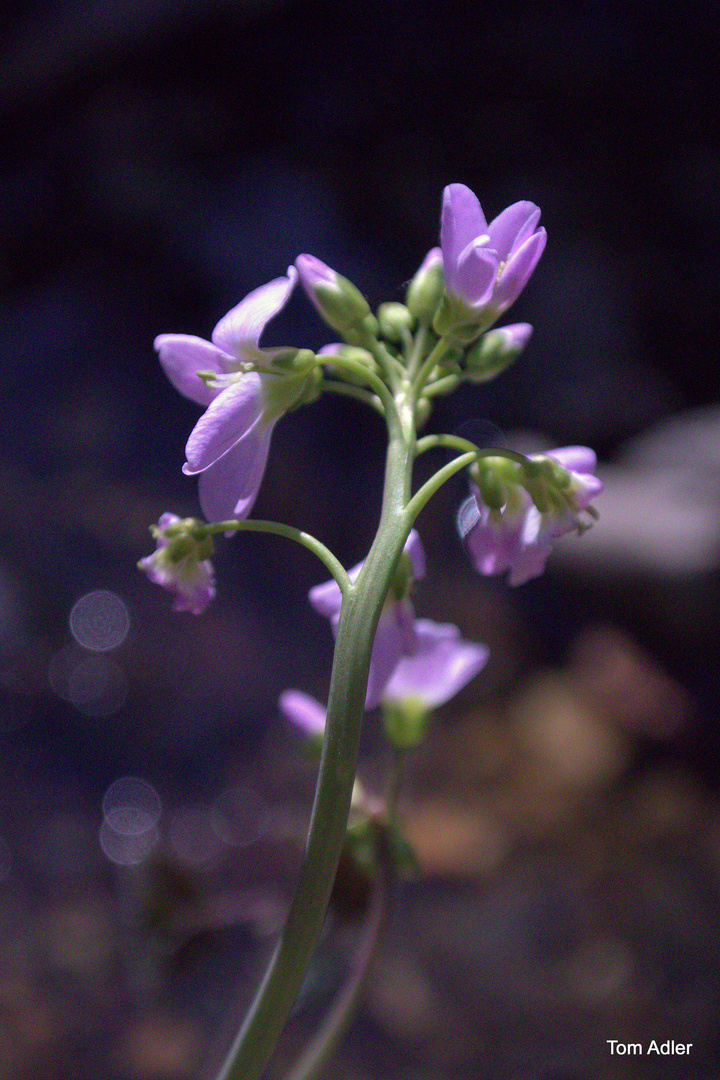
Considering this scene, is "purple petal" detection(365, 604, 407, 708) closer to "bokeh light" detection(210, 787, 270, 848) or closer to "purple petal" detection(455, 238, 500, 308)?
"purple petal" detection(455, 238, 500, 308)

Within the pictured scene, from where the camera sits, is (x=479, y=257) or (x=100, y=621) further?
(x=100, y=621)

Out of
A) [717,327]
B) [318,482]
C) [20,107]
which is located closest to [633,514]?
[318,482]

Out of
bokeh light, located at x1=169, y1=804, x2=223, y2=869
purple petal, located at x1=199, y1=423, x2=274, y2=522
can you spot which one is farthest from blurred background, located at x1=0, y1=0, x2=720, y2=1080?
purple petal, located at x1=199, y1=423, x2=274, y2=522

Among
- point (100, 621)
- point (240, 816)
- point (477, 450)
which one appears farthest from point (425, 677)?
point (100, 621)

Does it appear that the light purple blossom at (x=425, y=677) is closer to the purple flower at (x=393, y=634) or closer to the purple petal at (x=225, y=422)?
the purple flower at (x=393, y=634)

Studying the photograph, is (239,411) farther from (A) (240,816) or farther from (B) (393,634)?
(A) (240,816)
